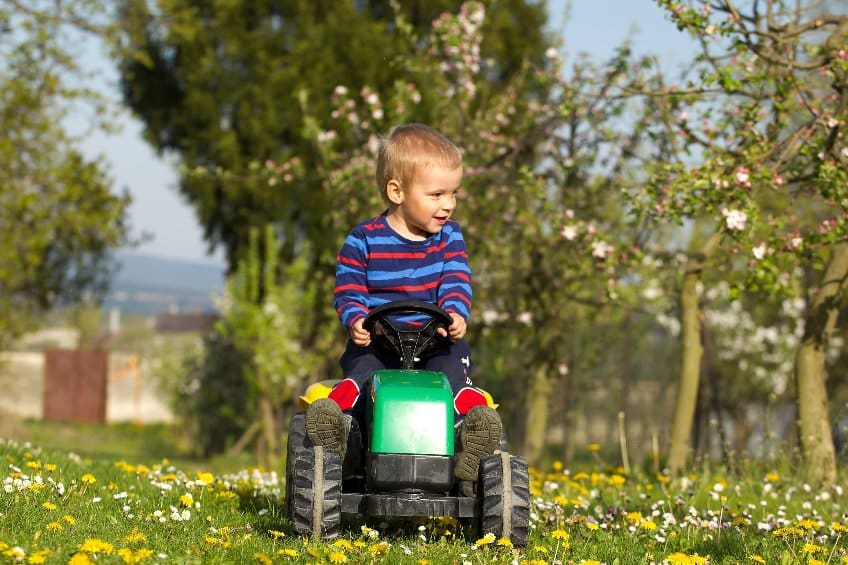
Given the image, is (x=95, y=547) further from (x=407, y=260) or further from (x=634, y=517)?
(x=634, y=517)

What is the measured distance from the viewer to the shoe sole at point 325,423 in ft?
15.1

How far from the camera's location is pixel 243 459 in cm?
1623

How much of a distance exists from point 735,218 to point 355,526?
311 centimetres

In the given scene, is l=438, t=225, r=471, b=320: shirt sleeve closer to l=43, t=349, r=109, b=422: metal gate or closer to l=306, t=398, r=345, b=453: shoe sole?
l=306, t=398, r=345, b=453: shoe sole

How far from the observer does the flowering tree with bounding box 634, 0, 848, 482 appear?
695 cm

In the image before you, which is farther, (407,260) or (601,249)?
(601,249)

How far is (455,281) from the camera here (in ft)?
17.0

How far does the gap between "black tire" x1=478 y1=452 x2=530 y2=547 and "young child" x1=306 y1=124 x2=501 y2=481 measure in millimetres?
500

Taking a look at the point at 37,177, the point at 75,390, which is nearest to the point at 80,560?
the point at 37,177

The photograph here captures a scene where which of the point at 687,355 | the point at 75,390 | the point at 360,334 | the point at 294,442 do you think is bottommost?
the point at 294,442

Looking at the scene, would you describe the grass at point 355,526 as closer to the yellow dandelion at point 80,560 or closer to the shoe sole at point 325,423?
the yellow dandelion at point 80,560

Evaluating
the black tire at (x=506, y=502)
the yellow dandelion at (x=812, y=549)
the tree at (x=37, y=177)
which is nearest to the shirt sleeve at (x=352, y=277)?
the black tire at (x=506, y=502)

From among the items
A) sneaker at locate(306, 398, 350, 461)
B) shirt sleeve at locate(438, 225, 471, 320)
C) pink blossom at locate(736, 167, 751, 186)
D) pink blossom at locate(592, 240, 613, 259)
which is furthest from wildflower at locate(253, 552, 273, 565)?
pink blossom at locate(592, 240, 613, 259)

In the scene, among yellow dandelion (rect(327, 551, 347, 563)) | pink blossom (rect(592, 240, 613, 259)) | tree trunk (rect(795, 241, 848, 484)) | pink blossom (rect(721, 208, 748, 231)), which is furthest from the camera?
pink blossom (rect(592, 240, 613, 259))
